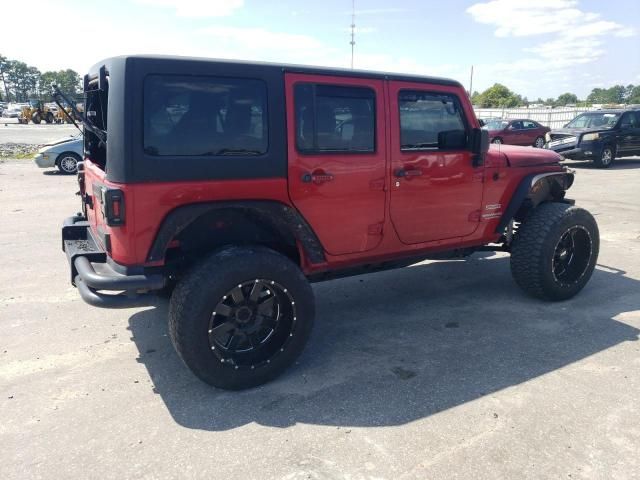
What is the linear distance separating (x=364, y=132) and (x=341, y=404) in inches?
75.6

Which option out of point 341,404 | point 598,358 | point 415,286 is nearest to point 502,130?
point 415,286

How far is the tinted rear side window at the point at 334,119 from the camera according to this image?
336 centimetres

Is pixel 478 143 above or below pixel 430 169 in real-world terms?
above

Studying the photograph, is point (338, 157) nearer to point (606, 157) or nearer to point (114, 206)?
point (114, 206)

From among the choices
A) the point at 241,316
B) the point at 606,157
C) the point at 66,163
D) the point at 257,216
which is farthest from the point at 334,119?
the point at 606,157

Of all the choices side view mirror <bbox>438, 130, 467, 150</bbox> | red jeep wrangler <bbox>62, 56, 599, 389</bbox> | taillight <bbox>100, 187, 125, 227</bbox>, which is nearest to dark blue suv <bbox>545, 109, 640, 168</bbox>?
red jeep wrangler <bbox>62, 56, 599, 389</bbox>

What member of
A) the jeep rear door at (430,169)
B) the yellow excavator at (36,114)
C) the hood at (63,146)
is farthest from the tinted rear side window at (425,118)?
the yellow excavator at (36,114)

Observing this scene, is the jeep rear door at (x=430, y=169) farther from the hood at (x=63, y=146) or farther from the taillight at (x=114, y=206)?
the hood at (x=63, y=146)

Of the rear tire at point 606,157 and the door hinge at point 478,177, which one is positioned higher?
the rear tire at point 606,157

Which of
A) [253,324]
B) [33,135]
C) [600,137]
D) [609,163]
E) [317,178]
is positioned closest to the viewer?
[253,324]

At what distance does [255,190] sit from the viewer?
10.4ft

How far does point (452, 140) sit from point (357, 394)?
7.27 ft

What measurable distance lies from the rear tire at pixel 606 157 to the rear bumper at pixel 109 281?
1609 cm

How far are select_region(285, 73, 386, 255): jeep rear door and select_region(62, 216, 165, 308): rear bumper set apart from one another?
1.10 metres
